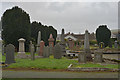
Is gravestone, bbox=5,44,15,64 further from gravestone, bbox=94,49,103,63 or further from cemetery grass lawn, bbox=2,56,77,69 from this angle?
gravestone, bbox=94,49,103,63

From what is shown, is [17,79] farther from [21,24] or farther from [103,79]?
[21,24]

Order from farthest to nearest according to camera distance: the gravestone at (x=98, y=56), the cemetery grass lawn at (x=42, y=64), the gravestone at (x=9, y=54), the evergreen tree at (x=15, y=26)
Answer: the evergreen tree at (x=15, y=26)
the gravestone at (x=98, y=56)
the gravestone at (x=9, y=54)
the cemetery grass lawn at (x=42, y=64)

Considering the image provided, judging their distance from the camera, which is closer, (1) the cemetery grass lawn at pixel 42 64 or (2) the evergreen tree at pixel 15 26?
(1) the cemetery grass lawn at pixel 42 64

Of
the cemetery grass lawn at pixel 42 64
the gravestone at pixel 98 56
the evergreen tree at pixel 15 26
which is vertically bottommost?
the cemetery grass lawn at pixel 42 64

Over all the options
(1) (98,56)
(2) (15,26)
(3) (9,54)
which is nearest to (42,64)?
(3) (9,54)

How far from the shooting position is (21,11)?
2891 cm

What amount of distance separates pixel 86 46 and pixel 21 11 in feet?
55.5

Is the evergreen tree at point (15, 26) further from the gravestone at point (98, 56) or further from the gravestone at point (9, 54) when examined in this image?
the gravestone at point (98, 56)

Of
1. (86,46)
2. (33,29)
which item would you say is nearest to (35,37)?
(33,29)

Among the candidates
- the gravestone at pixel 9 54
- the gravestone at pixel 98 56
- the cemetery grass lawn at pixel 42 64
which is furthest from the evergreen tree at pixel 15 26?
the gravestone at pixel 98 56

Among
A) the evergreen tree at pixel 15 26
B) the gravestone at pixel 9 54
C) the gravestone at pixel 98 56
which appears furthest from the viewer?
the evergreen tree at pixel 15 26

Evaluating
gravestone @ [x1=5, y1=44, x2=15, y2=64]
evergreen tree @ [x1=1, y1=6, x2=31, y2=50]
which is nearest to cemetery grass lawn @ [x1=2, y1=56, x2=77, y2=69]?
gravestone @ [x1=5, y1=44, x2=15, y2=64]

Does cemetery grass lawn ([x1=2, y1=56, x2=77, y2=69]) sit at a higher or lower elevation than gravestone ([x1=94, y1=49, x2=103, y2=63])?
lower

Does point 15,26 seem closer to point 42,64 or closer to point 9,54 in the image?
point 9,54
